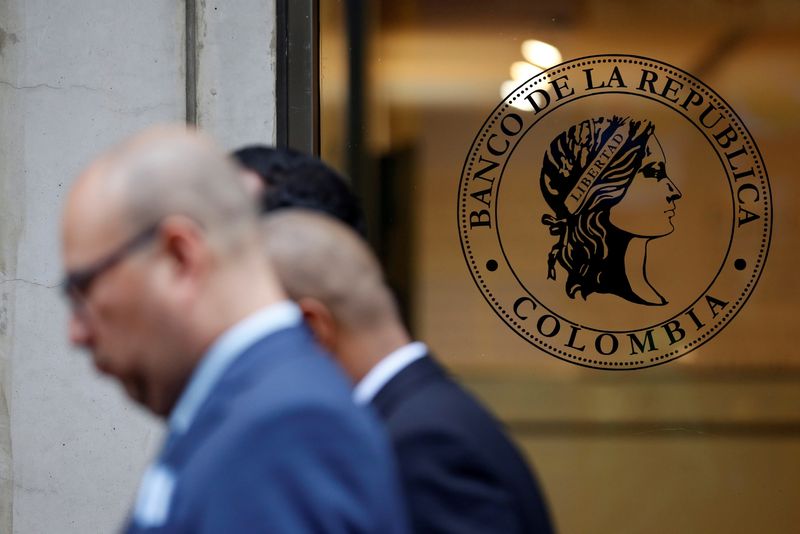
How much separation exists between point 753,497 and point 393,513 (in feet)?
11.0

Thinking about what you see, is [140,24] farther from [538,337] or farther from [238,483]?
[238,483]

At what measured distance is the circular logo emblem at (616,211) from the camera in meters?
4.41

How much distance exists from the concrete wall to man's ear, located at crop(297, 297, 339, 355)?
2.38 meters

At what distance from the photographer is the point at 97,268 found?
143 cm

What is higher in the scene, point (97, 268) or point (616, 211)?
point (97, 268)

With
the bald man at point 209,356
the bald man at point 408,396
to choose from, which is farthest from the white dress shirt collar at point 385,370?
the bald man at point 209,356

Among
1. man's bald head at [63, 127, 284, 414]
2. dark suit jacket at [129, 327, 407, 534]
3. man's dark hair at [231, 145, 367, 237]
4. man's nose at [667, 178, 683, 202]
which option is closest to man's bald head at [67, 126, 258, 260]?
man's bald head at [63, 127, 284, 414]

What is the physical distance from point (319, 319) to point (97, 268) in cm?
63

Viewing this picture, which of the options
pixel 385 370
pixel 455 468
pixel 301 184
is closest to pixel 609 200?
pixel 301 184

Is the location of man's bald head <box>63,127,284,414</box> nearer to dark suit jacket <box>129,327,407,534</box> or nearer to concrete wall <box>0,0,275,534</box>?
→ dark suit jacket <box>129,327,407,534</box>

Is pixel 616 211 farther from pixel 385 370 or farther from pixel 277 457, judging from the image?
pixel 277 457

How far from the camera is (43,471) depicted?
4316 mm

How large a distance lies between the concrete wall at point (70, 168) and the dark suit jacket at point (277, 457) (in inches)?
118

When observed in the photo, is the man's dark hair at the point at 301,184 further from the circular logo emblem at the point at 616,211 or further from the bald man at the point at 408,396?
the circular logo emblem at the point at 616,211
